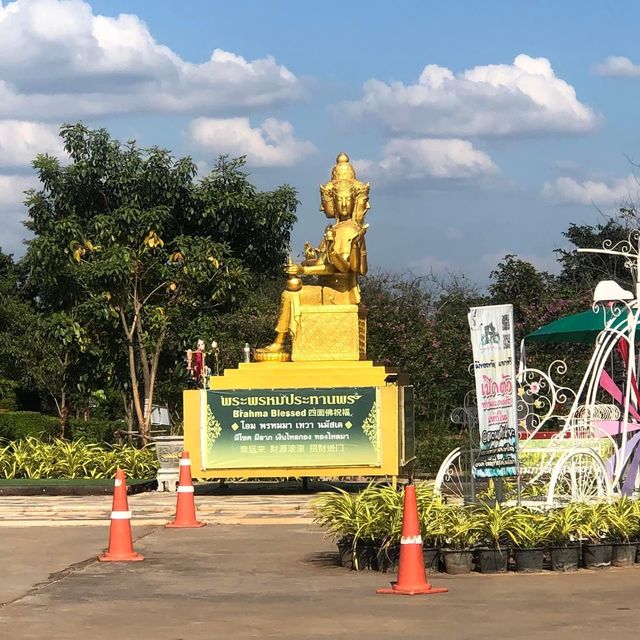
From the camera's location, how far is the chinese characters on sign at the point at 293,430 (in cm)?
1923

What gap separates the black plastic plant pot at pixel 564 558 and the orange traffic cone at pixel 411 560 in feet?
4.65

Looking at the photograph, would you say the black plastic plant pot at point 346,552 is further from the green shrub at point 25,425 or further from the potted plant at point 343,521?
the green shrub at point 25,425

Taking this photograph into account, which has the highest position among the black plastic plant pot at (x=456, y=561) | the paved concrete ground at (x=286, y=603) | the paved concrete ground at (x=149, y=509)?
the paved concrete ground at (x=149, y=509)

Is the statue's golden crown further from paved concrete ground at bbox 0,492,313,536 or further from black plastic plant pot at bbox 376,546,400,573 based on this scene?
black plastic plant pot at bbox 376,546,400,573

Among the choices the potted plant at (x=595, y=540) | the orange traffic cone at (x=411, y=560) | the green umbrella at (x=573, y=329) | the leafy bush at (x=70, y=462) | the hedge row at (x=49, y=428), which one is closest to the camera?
the orange traffic cone at (x=411, y=560)

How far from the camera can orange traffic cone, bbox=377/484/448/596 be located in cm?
1005

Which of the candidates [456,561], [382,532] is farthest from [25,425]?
[456,561]

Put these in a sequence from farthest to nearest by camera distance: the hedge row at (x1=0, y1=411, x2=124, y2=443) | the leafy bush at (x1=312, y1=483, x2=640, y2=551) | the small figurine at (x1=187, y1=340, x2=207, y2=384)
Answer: the hedge row at (x1=0, y1=411, x2=124, y2=443), the small figurine at (x1=187, y1=340, x2=207, y2=384), the leafy bush at (x1=312, y1=483, x2=640, y2=551)

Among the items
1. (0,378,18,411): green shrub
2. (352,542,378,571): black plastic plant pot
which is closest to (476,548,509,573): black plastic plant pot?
(352,542,378,571): black plastic plant pot

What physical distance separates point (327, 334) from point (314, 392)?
3.34 ft

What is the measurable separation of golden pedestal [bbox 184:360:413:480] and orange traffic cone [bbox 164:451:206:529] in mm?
3673

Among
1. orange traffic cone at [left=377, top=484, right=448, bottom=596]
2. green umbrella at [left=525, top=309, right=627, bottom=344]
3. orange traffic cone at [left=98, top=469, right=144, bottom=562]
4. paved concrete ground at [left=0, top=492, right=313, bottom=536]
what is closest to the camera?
orange traffic cone at [left=377, top=484, right=448, bottom=596]

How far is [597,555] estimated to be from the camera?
11297mm

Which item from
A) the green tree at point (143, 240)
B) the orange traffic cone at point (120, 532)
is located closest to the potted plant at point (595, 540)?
the orange traffic cone at point (120, 532)
